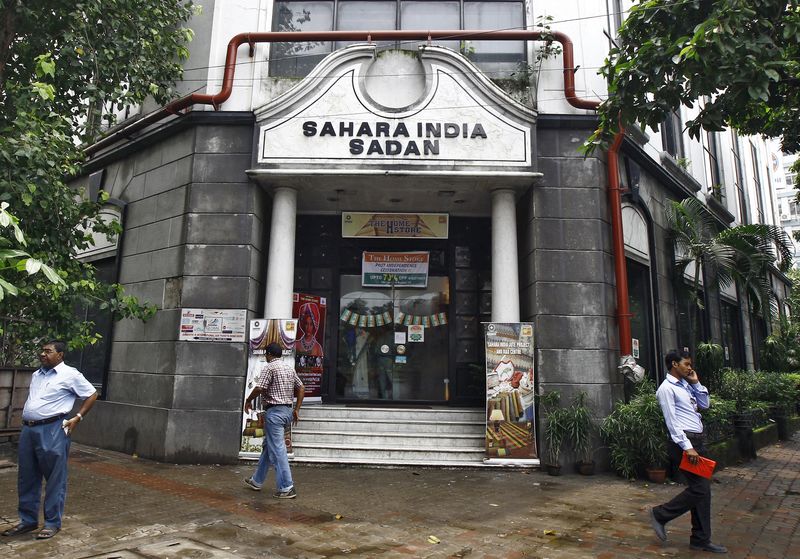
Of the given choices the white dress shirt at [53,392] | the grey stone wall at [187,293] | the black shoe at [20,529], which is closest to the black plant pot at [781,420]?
the grey stone wall at [187,293]

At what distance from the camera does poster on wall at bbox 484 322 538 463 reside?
8.34 meters

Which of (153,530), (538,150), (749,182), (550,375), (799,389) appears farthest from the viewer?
(749,182)

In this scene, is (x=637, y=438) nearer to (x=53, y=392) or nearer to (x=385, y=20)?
(x=53, y=392)

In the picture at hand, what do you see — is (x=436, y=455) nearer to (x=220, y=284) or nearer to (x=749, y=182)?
(x=220, y=284)

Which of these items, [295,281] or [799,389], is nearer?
[295,281]

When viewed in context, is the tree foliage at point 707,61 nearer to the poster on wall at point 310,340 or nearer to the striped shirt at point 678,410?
the striped shirt at point 678,410

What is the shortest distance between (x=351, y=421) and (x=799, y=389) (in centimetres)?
1326

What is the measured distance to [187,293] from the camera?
9.04 m

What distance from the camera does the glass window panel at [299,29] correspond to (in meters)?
10.1

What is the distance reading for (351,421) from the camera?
9188 millimetres

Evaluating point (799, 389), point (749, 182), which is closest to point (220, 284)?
point (799, 389)

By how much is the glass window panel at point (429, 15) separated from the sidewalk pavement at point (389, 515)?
796 cm

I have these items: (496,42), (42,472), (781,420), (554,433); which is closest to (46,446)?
(42,472)

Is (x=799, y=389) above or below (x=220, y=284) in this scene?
below
